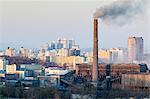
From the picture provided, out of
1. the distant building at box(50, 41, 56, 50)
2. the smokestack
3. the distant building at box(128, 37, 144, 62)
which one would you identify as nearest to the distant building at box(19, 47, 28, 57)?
the distant building at box(50, 41, 56, 50)

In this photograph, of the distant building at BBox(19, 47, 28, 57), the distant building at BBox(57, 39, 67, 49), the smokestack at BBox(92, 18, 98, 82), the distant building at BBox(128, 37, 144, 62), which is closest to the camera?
the smokestack at BBox(92, 18, 98, 82)

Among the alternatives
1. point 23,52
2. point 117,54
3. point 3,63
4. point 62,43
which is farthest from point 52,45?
point 3,63

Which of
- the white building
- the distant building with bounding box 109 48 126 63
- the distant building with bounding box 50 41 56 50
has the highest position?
the distant building with bounding box 50 41 56 50

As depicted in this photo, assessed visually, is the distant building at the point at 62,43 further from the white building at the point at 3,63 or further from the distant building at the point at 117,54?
the white building at the point at 3,63

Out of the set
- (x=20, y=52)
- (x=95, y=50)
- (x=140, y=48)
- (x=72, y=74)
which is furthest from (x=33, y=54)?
(x=95, y=50)

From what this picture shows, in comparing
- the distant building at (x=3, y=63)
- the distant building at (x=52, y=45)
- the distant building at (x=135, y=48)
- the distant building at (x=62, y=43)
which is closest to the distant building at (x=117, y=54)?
the distant building at (x=135, y=48)

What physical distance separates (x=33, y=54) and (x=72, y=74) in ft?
38.3

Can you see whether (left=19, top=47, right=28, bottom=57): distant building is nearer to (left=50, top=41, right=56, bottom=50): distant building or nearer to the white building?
(left=50, top=41, right=56, bottom=50): distant building

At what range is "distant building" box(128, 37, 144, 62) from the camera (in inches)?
733

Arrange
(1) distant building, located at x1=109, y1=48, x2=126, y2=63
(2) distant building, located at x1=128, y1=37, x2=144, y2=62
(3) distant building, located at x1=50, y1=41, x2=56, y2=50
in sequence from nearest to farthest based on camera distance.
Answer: (2) distant building, located at x1=128, y1=37, x2=144, y2=62 → (1) distant building, located at x1=109, y1=48, x2=126, y2=63 → (3) distant building, located at x1=50, y1=41, x2=56, y2=50

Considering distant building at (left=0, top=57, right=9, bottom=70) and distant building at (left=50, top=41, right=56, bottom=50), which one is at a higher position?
distant building at (left=50, top=41, right=56, bottom=50)

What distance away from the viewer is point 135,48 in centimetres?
1934

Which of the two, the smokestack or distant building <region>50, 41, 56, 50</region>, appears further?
distant building <region>50, 41, 56, 50</region>

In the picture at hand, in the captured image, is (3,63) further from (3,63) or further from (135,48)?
(135,48)
